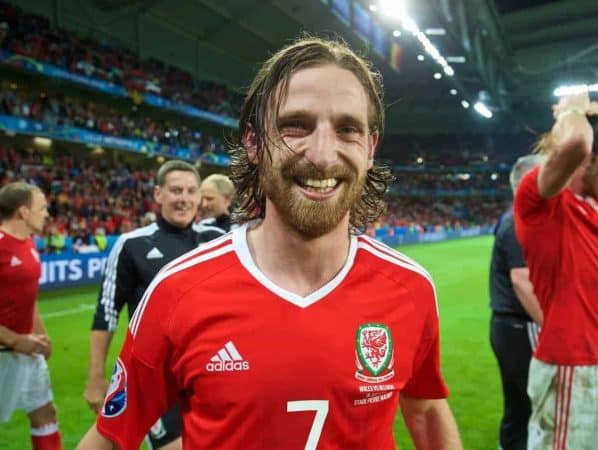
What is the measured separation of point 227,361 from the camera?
145 cm

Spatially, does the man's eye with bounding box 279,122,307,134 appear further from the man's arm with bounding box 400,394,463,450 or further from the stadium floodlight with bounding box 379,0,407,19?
the stadium floodlight with bounding box 379,0,407,19

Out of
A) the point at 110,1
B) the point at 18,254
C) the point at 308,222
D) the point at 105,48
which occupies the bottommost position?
the point at 18,254

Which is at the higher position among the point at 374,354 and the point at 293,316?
the point at 293,316

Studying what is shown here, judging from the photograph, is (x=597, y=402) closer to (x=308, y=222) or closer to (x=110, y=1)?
(x=308, y=222)

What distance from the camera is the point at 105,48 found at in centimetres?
2523

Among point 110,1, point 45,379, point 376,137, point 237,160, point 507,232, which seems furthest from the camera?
point 110,1

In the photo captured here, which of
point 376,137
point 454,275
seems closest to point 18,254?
point 376,137

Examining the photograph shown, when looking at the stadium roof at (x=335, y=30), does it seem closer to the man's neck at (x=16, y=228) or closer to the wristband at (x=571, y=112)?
the man's neck at (x=16, y=228)

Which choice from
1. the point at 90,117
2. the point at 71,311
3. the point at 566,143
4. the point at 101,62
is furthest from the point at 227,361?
the point at 101,62

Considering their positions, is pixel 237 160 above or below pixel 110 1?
below

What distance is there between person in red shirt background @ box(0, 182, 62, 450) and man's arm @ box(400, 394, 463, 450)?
3141 millimetres

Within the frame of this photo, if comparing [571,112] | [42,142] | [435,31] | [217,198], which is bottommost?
[217,198]

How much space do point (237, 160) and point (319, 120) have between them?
0.68 meters

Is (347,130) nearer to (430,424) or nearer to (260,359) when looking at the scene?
(260,359)
